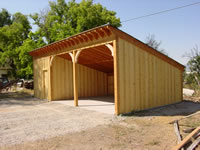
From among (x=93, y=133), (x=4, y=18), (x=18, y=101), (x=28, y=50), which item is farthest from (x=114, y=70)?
(x=4, y=18)

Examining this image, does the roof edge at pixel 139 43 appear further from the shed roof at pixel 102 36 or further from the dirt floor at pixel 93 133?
the dirt floor at pixel 93 133

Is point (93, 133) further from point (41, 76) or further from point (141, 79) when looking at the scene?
point (41, 76)

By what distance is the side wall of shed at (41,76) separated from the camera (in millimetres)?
10523

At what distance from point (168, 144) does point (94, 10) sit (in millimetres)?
19520

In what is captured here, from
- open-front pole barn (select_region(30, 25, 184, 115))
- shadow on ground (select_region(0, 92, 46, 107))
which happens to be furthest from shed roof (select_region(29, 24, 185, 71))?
shadow on ground (select_region(0, 92, 46, 107))

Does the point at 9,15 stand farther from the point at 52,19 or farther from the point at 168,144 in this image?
the point at 168,144

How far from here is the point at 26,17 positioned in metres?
21.9

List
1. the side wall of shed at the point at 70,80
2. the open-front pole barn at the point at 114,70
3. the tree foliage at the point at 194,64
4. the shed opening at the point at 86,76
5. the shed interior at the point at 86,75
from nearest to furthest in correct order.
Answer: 1. the open-front pole barn at the point at 114,70
2. the shed opening at the point at 86,76
3. the shed interior at the point at 86,75
4. the side wall of shed at the point at 70,80
5. the tree foliage at the point at 194,64

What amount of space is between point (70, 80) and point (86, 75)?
1.42m

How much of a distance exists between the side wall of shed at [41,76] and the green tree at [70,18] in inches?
304

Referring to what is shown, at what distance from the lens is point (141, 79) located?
6.62m

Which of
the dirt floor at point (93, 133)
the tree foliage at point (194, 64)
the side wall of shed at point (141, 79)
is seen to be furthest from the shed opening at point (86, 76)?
the tree foliage at point (194, 64)

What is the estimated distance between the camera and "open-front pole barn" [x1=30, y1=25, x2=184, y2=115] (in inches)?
236

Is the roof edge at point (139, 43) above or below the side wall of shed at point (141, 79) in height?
above
